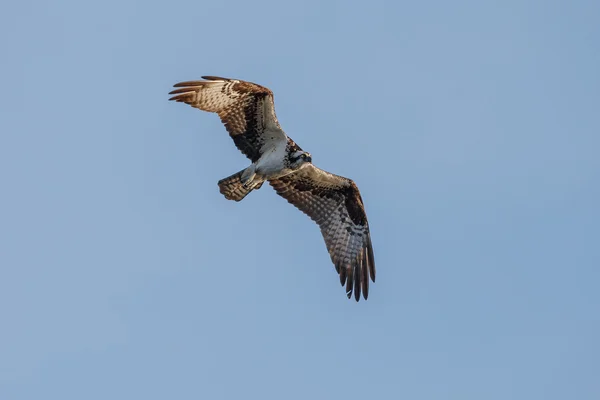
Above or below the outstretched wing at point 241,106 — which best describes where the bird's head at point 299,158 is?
below

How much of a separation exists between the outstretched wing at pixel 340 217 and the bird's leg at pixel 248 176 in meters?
1.28

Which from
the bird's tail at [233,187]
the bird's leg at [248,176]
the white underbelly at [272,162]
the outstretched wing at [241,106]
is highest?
the outstretched wing at [241,106]

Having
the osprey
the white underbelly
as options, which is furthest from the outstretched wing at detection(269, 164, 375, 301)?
the white underbelly

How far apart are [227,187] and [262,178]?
0.61 metres

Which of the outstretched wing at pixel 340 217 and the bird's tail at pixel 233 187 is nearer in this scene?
the bird's tail at pixel 233 187

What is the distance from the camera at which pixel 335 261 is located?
864 inches

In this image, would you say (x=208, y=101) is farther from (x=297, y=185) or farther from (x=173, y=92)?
(x=297, y=185)

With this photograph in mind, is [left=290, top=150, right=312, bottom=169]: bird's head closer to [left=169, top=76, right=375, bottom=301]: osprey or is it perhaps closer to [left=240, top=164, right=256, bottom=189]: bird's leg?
[left=169, top=76, right=375, bottom=301]: osprey

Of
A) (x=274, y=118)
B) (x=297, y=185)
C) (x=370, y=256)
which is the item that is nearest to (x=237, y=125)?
(x=274, y=118)

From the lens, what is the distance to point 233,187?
20484 mm

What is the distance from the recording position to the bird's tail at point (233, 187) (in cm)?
2044

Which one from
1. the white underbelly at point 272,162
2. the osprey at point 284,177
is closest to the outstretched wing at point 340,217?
the osprey at point 284,177

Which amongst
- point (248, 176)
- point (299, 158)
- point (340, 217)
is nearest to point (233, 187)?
point (248, 176)

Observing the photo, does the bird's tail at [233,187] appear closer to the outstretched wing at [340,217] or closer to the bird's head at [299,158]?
the bird's head at [299,158]
